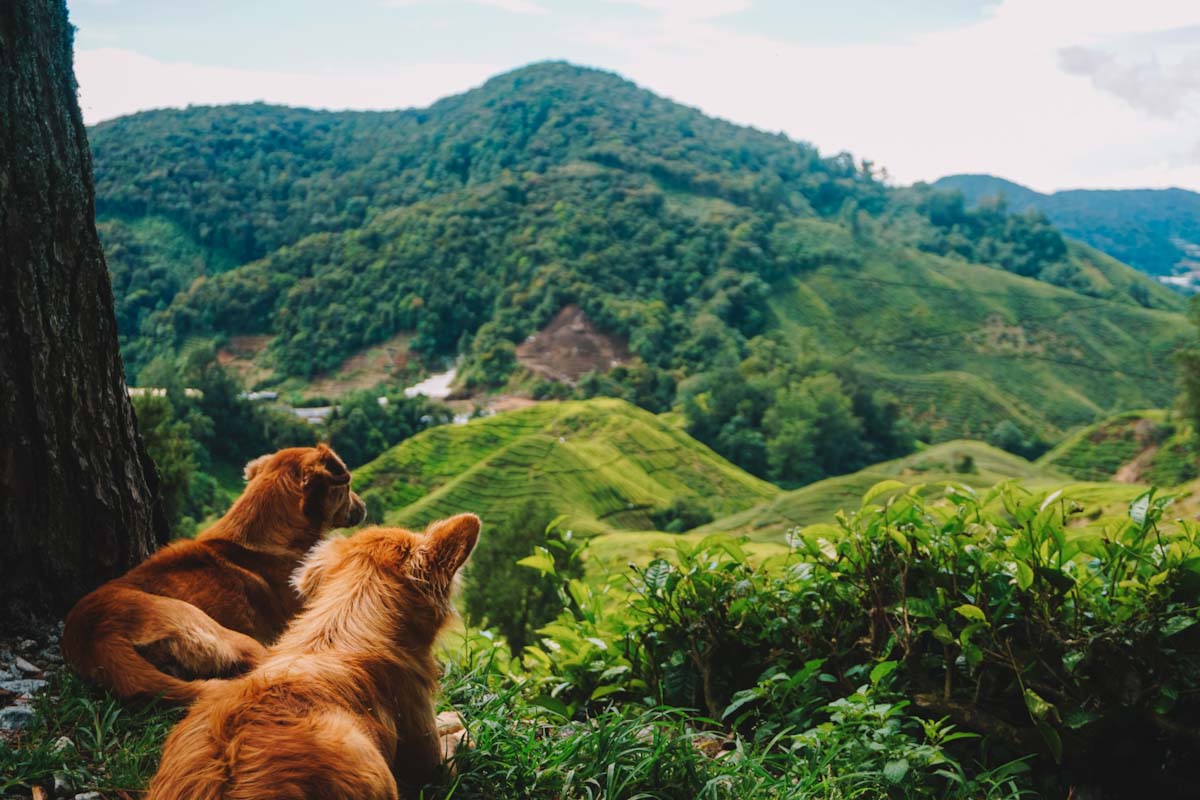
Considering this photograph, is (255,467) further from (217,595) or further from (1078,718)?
(1078,718)

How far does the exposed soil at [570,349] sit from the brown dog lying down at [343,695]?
222 feet

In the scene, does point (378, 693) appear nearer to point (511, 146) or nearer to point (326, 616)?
point (326, 616)

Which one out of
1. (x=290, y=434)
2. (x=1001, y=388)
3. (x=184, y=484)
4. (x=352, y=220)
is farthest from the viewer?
(x=352, y=220)

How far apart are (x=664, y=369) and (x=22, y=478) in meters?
72.5

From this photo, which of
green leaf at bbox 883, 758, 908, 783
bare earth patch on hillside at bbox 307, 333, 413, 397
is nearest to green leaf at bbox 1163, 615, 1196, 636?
green leaf at bbox 883, 758, 908, 783

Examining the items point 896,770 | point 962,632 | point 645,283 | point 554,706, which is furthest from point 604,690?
point 645,283

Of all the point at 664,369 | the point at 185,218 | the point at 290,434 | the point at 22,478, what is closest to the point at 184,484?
the point at 22,478

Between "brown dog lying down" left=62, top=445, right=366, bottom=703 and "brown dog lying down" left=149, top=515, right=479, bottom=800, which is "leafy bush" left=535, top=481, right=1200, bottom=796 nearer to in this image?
"brown dog lying down" left=149, top=515, right=479, bottom=800

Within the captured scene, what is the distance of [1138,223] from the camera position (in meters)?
119

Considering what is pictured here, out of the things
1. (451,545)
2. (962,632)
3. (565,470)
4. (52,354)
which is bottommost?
(565,470)

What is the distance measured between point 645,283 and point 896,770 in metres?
83.1

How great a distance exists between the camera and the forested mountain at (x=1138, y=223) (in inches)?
4311

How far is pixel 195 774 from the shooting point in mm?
2006

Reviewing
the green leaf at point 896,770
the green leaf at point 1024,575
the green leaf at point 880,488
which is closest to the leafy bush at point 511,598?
the green leaf at point 880,488
